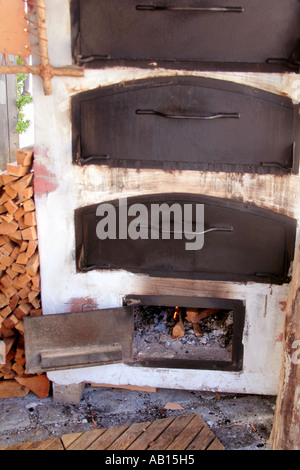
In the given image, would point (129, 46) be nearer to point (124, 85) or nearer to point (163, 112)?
point (124, 85)

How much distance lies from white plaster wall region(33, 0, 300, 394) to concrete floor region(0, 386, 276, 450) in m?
0.10

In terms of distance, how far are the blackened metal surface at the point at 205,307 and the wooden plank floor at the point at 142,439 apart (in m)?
0.29

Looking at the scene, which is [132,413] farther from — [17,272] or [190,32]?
[190,32]

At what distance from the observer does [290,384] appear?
194 cm

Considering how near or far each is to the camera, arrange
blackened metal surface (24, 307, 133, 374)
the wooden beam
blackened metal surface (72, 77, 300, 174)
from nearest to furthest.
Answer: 1. the wooden beam
2. blackened metal surface (72, 77, 300, 174)
3. blackened metal surface (24, 307, 133, 374)

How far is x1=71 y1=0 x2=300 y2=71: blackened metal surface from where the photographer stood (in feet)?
6.31

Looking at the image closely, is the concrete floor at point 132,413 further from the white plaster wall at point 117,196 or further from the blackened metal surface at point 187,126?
the blackened metal surface at point 187,126

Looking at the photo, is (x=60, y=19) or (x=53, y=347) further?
(x=53, y=347)

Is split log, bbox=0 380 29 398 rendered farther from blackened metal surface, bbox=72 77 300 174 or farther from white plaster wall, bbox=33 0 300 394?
blackened metal surface, bbox=72 77 300 174

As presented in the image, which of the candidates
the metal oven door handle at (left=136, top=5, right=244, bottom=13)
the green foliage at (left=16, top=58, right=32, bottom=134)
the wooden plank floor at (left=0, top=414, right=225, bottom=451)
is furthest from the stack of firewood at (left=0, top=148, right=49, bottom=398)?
the green foliage at (left=16, top=58, right=32, bottom=134)

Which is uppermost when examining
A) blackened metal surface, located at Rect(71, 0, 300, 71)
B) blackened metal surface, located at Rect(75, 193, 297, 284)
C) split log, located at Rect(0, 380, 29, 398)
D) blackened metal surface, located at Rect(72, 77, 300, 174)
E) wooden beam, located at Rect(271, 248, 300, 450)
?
blackened metal surface, located at Rect(71, 0, 300, 71)

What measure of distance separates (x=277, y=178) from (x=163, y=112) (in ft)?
1.99
